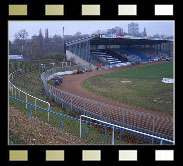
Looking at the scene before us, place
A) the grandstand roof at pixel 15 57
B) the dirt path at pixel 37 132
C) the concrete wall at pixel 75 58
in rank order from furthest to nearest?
1. the concrete wall at pixel 75 58
2. the grandstand roof at pixel 15 57
3. the dirt path at pixel 37 132

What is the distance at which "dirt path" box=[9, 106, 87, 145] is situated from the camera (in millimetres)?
8617

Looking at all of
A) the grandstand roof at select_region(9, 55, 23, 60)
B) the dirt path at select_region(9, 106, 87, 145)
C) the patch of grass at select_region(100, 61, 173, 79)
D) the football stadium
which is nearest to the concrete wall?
the patch of grass at select_region(100, 61, 173, 79)

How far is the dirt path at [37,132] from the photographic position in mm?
8617

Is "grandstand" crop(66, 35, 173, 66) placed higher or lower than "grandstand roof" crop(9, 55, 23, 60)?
higher

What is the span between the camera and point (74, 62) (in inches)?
1790

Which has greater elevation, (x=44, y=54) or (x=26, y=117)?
(x=44, y=54)

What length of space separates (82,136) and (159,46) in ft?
199

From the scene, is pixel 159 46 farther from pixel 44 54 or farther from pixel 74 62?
pixel 44 54

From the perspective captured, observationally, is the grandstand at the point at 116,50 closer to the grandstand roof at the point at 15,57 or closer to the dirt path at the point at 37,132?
the grandstand roof at the point at 15,57

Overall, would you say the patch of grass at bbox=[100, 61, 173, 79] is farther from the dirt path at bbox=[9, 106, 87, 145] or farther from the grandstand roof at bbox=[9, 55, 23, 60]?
the dirt path at bbox=[9, 106, 87, 145]

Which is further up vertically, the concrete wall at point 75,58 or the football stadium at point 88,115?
the concrete wall at point 75,58

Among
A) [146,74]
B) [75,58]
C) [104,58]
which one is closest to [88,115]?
[146,74]

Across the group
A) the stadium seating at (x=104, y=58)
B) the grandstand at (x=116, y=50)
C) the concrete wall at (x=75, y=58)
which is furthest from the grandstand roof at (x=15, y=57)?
the stadium seating at (x=104, y=58)
